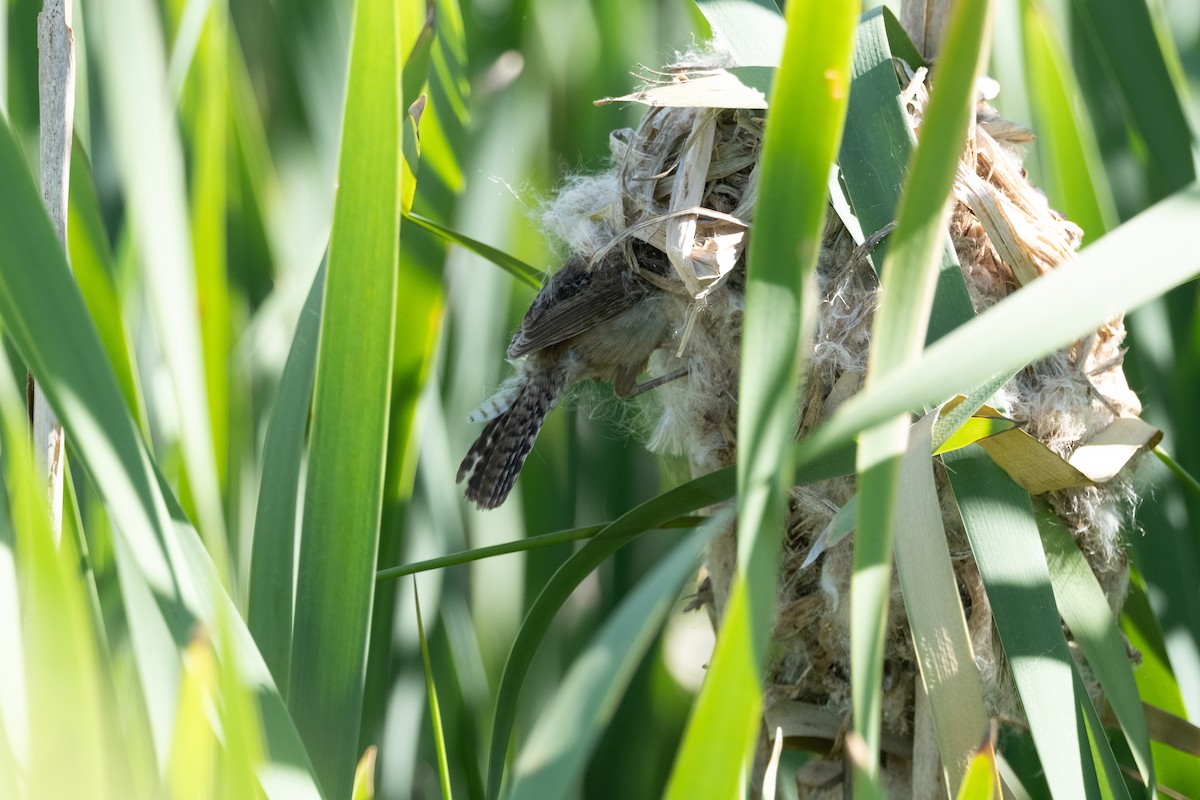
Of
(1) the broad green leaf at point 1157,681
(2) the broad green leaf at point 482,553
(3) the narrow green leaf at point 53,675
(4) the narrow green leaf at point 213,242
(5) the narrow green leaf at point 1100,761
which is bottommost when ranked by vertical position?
(1) the broad green leaf at point 1157,681

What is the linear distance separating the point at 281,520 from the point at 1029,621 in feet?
1.78

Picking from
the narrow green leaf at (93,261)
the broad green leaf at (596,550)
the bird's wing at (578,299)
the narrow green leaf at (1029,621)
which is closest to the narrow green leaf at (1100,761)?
the narrow green leaf at (1029,621)

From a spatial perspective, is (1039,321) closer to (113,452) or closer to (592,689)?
(592,689)

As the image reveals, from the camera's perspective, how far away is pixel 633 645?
423 millimetres

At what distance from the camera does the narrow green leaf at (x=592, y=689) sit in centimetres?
42

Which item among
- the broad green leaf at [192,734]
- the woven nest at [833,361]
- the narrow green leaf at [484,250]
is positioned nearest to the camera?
the broad green leaf at [192,734]

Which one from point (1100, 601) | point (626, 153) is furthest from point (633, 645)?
point (626, 153)

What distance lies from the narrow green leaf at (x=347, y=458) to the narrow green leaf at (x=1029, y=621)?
430 millimetres

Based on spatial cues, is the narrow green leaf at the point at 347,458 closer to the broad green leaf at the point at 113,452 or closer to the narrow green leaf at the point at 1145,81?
the broad green leaf at the point at 113,452

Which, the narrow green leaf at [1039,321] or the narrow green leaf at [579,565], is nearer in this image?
the narrow green leaf at [1039,321]

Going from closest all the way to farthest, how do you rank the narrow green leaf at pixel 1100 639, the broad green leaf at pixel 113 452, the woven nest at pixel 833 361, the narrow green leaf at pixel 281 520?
the broad green leaf at pixel 113 452, the narrow green leaf at pixel 281 520, the narrow green leaf at pixel 1100 639, the woven nest at pixel 833 361

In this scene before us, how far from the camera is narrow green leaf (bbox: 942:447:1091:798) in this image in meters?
0.65

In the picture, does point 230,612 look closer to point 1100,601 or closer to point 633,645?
point 633,645

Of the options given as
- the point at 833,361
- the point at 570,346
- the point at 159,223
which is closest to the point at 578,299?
the point at 570,346
